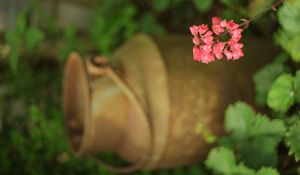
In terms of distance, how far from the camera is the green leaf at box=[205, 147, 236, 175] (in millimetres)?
1017

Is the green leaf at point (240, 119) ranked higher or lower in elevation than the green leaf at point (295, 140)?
higher

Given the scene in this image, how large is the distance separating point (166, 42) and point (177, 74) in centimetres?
13

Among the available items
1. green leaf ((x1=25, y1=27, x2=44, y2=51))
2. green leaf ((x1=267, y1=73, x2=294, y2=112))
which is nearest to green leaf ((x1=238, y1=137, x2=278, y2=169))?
green leaf ((x1=267, y1=73, x2=294, y2=112))

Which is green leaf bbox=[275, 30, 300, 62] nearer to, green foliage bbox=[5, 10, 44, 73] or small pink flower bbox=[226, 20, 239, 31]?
small pink flower bbox=[226, 20, 239, 31]

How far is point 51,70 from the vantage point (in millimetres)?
2641

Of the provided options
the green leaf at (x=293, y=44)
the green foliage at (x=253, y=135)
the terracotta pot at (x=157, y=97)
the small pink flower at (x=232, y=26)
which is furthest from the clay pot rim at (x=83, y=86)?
the small pink flower at (x=232, y=26)

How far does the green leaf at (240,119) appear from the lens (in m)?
1.07

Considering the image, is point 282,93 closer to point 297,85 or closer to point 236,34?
point 297,85

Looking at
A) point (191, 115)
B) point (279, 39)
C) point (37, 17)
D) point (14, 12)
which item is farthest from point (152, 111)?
point (14, 12)

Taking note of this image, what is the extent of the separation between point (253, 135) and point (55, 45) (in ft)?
5.35

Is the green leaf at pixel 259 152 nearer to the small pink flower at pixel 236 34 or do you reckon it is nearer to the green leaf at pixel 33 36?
the small pink flower at pixel 236 34

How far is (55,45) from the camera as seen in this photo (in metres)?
2.46

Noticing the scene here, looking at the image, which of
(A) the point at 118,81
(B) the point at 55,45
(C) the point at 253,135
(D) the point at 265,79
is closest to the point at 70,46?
(B) the point at 55,45

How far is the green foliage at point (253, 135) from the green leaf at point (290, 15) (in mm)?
224
